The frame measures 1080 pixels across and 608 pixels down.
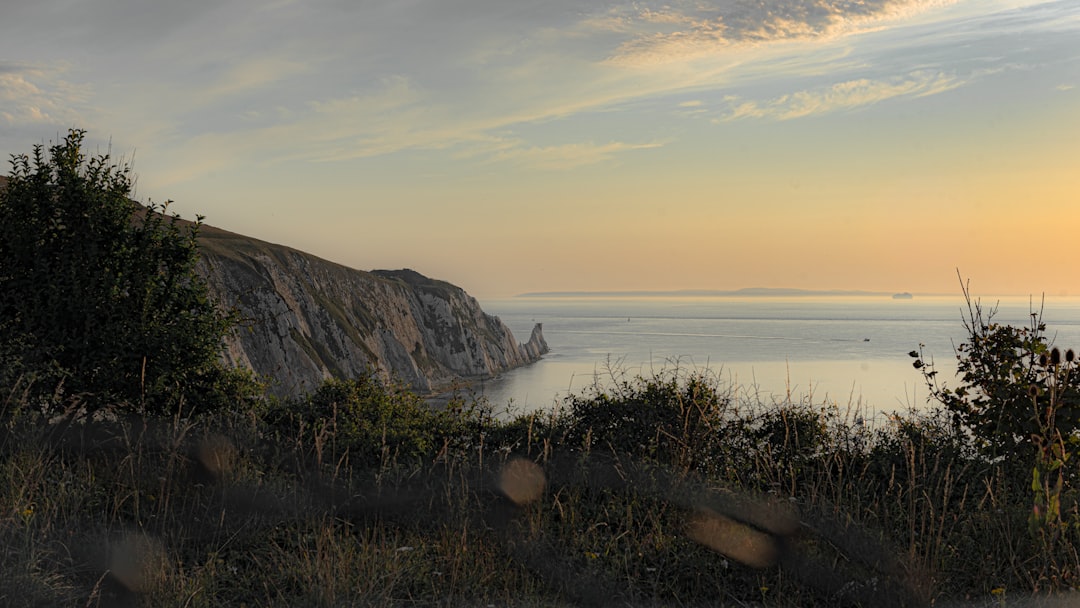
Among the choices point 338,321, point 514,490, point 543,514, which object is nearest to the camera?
point 543,514

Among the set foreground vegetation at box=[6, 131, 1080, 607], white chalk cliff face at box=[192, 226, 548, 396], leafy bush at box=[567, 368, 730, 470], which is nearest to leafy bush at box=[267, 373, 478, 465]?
foreground vegetation at box=[6, 131, 1080, 607]

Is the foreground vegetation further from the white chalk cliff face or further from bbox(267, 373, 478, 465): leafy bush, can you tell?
the white chalk cliff face

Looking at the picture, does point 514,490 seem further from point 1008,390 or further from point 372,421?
point 1008,390

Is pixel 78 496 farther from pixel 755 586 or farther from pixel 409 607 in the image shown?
pixel 755 586

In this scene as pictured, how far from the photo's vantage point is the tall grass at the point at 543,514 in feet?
18.3

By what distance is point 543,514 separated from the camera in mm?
6953

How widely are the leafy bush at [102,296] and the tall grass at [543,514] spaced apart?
78.8 inches

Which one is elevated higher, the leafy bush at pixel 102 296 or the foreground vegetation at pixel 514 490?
the leafy bush at pixel 102 296

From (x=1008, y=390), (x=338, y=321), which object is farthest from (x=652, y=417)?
(x=338, y=321)

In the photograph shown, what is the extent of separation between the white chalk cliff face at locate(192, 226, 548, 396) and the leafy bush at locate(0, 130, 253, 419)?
1544 inches

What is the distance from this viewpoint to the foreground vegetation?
565cm

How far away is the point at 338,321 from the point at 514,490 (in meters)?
88.1

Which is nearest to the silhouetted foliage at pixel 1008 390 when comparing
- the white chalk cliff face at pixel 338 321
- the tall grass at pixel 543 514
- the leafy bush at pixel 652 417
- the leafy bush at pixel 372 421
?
the tall grass at pixel 543 514

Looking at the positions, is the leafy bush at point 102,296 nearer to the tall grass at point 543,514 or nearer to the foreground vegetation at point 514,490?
the foreground vegetation at point 514,490
